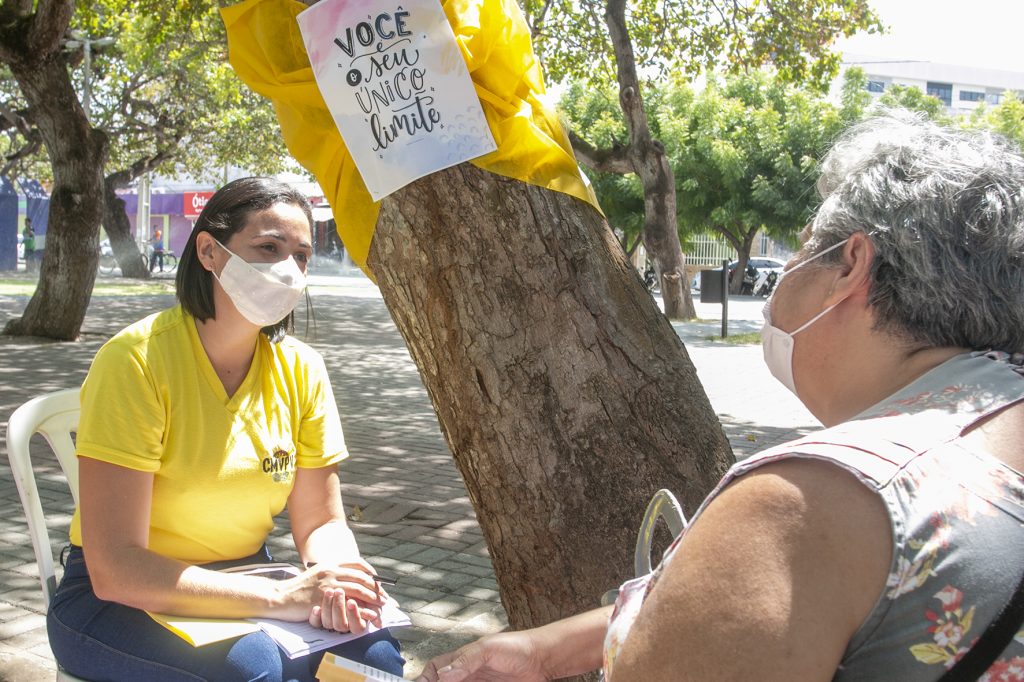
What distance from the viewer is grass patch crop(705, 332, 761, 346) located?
1600cm

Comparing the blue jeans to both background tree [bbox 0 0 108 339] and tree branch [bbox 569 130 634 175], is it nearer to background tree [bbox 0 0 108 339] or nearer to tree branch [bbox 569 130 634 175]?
background tree [bbox 0 0 108 339]

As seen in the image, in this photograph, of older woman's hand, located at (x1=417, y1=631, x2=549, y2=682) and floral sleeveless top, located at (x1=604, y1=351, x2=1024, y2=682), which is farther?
older woman's hand, located at (x1=417, y1=631, x2=549, y2=682)

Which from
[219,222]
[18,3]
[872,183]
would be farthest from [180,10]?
[872,183]

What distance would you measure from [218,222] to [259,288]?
0.21m

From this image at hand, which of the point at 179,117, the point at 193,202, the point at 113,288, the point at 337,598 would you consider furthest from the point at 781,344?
the point at 193,202

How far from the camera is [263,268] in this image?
2625mm

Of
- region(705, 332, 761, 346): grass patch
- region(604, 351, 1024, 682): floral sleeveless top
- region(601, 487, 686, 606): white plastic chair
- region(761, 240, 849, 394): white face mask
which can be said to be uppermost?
region(761, 240, 849, 394): white face mask

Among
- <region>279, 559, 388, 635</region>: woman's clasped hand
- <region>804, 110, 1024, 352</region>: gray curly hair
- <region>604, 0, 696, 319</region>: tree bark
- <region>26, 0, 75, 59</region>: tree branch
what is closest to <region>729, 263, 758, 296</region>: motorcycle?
<region>604, 0, 696, 319</region>: tree bark

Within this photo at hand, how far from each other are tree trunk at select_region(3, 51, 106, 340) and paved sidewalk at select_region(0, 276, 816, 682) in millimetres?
489

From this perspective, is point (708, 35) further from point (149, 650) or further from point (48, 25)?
point (149, 650)

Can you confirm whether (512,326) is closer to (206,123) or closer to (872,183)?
(872,183)

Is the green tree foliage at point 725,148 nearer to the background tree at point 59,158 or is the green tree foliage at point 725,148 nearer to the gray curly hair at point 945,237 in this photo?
the background tree at point 59,158

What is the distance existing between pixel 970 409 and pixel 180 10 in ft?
39.2

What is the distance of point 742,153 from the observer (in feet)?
97.3
